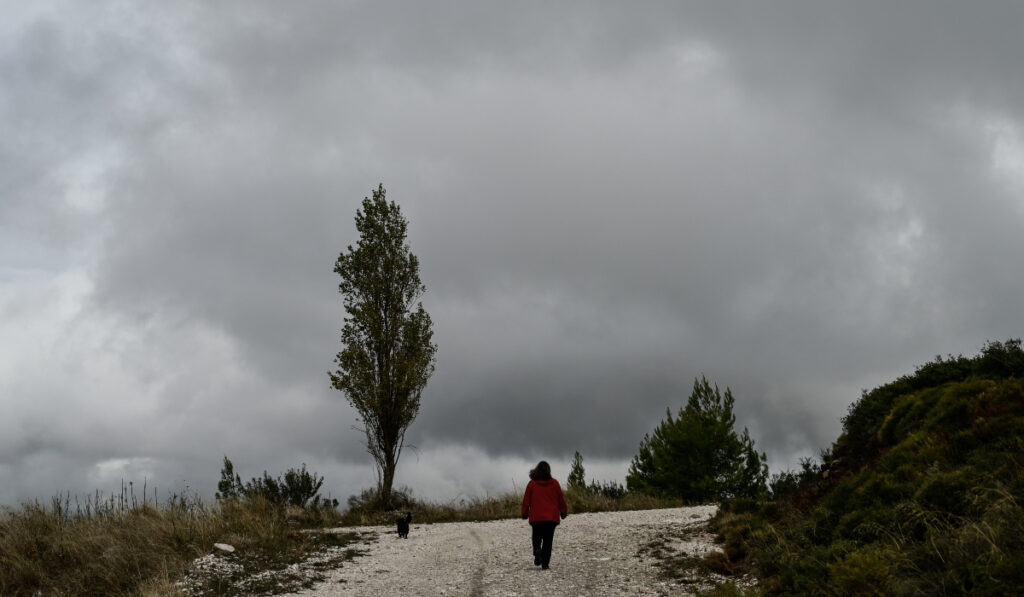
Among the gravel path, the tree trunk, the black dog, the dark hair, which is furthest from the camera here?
the tree trunk

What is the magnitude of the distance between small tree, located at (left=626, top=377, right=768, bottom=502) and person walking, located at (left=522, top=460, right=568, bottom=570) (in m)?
18.9

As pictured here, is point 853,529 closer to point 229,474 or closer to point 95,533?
point 95,533

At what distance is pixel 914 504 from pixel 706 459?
24.2 metres

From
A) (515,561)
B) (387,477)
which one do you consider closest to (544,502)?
(515,561)

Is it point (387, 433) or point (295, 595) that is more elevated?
point (387, 433)

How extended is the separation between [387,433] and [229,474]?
7.47 metres

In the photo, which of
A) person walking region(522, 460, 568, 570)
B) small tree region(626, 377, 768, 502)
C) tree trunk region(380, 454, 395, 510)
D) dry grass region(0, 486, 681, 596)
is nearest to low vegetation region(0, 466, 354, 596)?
dry grass region(0, 486, 681, 596)

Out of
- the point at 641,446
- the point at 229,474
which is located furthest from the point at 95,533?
the point at 641,446

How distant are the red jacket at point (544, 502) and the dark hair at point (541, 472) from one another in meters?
0.05

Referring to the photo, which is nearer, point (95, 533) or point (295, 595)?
point (295, 595)

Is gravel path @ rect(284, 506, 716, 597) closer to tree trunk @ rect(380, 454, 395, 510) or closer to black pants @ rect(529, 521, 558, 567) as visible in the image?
black pants @ rect(529, 521, 558, 567)

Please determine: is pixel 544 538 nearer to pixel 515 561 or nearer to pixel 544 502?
pixel 544 502

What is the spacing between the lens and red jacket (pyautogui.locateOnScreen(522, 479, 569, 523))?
12.0 meters

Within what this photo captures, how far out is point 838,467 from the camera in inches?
541
